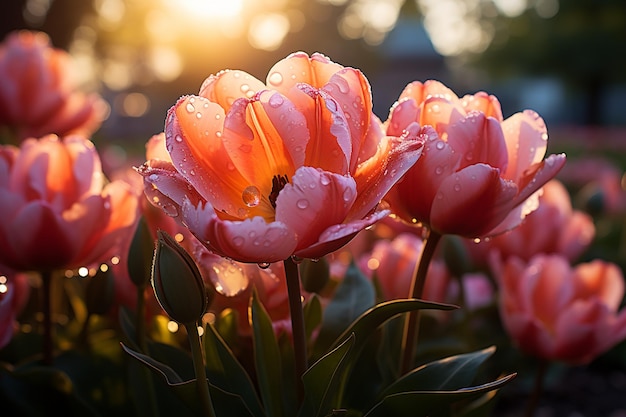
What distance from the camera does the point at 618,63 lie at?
78.6 ft

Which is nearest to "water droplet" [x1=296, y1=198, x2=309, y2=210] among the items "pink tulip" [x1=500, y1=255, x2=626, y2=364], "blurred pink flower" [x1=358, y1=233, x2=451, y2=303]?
"blurred pink flower" [x1=358, y1=233, x2=451, y2=303]

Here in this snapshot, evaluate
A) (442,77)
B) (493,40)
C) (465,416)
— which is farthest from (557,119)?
(465,416)

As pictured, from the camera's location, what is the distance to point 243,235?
620 millimetres

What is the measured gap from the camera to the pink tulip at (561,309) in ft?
3.97

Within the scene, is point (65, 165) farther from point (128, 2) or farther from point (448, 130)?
point (128, 2)

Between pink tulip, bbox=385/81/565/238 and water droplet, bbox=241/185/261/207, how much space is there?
154 mm

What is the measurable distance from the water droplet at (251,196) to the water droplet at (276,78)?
0.11 m

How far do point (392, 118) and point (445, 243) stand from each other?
0.51 meters

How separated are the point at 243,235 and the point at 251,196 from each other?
13cm

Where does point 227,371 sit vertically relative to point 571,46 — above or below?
above

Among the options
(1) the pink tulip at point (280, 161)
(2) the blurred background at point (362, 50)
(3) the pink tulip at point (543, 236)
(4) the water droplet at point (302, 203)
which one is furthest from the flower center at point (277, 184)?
(2) the blurred background at point (362, 50)

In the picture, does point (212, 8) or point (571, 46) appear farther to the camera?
point (212, 8)

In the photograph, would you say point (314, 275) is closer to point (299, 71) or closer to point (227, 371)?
point (227, 371)

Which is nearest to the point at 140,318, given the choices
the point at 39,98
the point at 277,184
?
the point at 277,184
